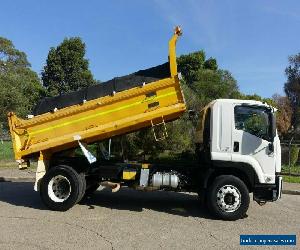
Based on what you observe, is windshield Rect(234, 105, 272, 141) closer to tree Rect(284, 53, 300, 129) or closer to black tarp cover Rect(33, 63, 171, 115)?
black tarp cover Rect(33, 63, 171, 115)

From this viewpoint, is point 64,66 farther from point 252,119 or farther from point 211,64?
point 252,119

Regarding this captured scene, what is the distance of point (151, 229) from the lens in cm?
838

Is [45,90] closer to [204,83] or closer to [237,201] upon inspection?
[204,83]

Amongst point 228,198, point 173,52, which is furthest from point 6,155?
point 228,198

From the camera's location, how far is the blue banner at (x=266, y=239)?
25.2 feet

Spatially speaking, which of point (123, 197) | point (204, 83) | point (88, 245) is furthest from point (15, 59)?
point (88, 245)

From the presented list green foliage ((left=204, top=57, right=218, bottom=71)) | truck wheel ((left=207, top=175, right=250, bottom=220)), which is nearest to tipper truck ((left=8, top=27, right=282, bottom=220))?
truck wheel ((left=207, top=175, right=250, bottom=220))

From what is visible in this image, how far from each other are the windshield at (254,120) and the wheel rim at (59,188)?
13.1ft

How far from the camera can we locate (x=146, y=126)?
10234mm

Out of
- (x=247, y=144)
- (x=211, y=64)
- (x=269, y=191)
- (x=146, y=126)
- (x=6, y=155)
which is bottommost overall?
(x=269, y=191)

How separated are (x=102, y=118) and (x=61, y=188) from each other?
186 cm

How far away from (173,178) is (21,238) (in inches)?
150

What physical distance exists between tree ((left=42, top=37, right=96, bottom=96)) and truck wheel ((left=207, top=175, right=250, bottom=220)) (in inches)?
1338

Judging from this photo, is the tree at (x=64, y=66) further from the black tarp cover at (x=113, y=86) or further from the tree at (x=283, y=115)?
the black tarp cover at (x=113, y=86)
